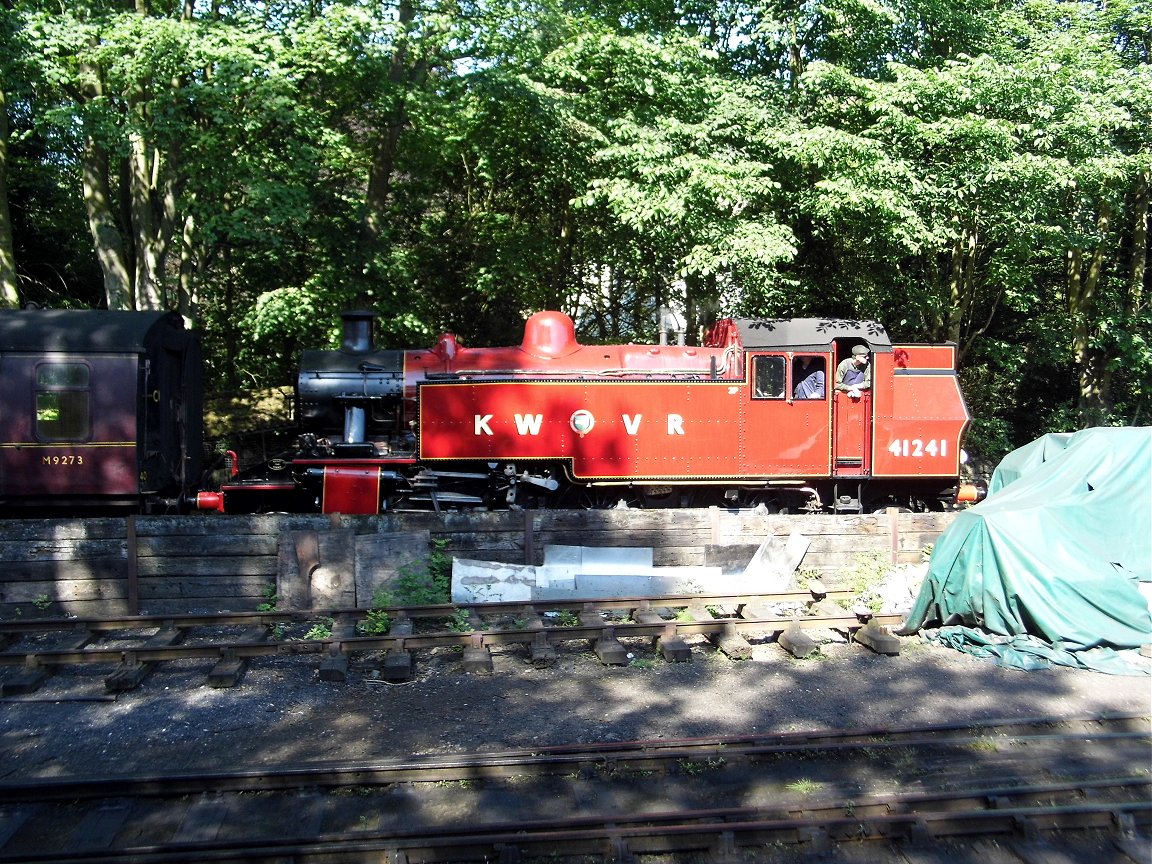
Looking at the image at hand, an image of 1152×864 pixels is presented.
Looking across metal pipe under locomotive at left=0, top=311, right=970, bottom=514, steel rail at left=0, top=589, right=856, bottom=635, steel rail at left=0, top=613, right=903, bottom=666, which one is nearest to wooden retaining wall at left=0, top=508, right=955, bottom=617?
steel rail at left=0, top=589, right=856, bottom=635

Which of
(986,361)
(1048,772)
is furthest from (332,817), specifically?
(986,361)

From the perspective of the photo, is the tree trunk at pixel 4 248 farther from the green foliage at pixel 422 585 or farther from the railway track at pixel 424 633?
the green foliage at pixel 422 585

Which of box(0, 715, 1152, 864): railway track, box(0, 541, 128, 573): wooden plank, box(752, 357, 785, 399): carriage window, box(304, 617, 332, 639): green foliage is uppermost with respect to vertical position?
box(752, 357, 785, 399): carriage window

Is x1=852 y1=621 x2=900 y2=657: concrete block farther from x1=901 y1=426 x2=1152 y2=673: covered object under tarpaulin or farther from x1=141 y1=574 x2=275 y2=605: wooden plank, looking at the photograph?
x1=141 y1=574 x2=275 y2=605: wooden plank

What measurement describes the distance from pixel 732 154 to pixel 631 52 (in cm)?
257

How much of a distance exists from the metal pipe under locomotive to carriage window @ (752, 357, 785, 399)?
0.02 m

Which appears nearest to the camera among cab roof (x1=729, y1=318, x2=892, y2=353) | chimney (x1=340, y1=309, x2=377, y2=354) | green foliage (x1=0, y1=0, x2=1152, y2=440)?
cab roof (x1=729, y1=318, x2=892, y2=353)

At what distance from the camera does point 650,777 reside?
4953mm

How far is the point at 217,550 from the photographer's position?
824 centimetres

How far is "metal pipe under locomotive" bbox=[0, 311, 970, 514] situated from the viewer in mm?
10938

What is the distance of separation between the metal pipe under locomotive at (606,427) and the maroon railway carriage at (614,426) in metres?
0.02

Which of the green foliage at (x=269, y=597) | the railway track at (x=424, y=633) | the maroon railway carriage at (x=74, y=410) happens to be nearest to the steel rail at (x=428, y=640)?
the railway track at (x=424, y=633)

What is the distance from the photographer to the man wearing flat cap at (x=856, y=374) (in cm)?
1130

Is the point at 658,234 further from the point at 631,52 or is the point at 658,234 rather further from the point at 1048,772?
the point at 1048,772
